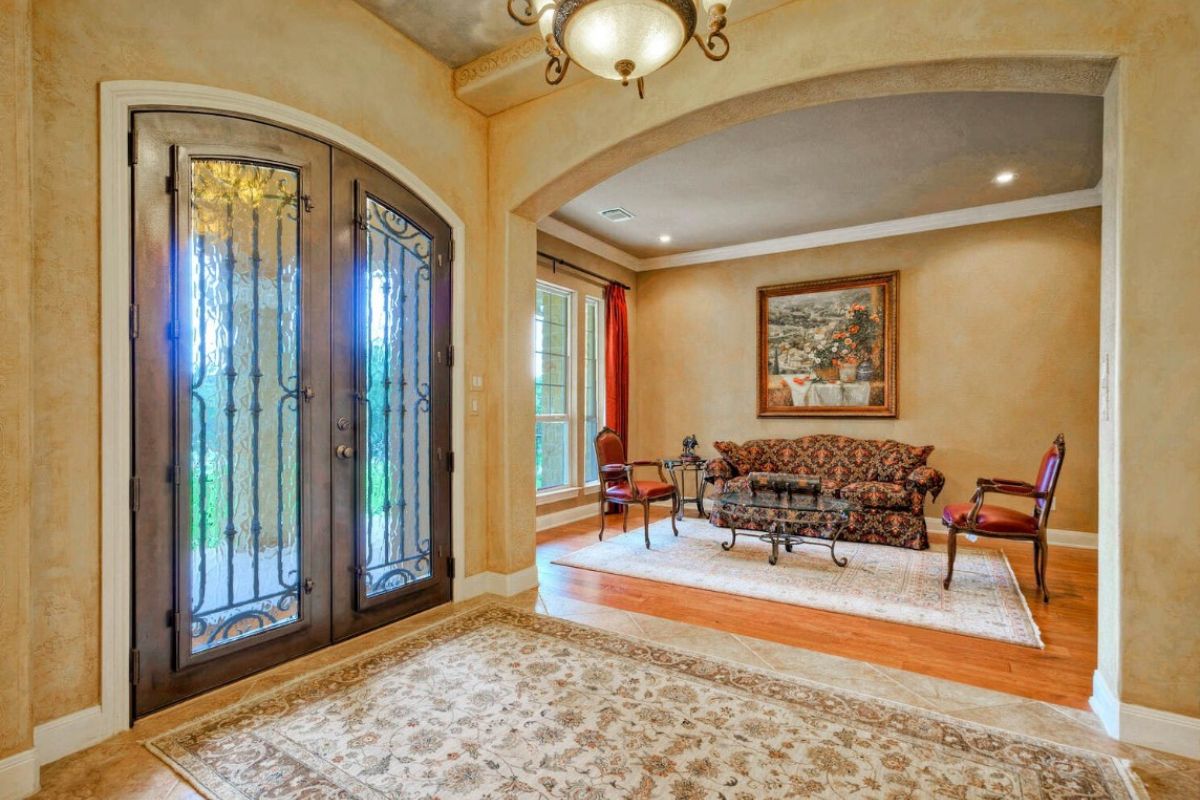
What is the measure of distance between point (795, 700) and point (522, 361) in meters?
2.49

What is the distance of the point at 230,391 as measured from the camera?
247cm

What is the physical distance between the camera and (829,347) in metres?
6.14

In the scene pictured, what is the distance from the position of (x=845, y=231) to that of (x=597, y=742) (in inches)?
223

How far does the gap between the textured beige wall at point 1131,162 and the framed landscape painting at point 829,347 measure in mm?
3553

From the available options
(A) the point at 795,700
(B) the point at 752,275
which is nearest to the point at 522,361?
(A) the point at 795,700

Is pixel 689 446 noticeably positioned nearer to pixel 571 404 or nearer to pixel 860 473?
pixel 571 404

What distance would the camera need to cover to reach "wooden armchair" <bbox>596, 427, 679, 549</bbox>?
517 cm

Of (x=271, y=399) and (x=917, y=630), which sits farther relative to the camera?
(x=917, y=630)

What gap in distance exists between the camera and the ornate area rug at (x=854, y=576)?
335 cm

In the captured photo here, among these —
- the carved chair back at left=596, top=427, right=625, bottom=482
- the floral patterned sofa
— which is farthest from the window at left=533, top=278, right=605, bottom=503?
the floral patterned sofa

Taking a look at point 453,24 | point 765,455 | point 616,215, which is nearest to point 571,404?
point 616,215

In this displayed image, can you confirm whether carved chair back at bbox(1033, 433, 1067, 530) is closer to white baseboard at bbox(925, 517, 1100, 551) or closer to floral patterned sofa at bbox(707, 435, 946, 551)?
floral patterned sofa at bbox(707, 435, 946, 551)

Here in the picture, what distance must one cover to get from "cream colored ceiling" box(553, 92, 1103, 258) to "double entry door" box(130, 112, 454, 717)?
2386 millimetres

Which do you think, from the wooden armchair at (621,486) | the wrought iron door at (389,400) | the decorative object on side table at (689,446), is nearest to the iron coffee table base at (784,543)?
the wooden armchair at (621,486)
